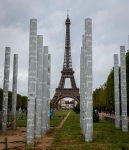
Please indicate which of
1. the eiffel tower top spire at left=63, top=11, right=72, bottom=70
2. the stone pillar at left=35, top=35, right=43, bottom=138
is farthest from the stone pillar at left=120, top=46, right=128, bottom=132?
the eiffel tower top spire at left=63, top=11, right=72, bottom=70

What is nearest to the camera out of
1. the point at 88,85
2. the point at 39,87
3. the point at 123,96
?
the point at 88,85

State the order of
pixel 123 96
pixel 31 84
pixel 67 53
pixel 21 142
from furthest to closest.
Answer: pixel 67 53 → pixel 123 96 → pixel 21 142 → pixel 31 84

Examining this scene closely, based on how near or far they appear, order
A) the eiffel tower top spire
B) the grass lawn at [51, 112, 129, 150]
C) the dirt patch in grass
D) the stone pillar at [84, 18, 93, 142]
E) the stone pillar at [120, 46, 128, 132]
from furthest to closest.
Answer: the eiffel tower top spire < the stone pillar at [120, 46, 128, 132] < the stone pillar at [84, 18, 93, 142] < the dirt patch in grass < the grass lawn at [51, 112, 129, 150]

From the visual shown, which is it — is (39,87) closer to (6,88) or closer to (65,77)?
(6,88)

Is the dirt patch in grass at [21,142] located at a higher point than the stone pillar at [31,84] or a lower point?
lower

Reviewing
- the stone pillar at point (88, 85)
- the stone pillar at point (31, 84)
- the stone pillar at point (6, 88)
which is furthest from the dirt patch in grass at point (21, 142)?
the stone pillar at point (6, 88)

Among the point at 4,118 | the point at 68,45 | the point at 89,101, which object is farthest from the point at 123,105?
the point at 68,45

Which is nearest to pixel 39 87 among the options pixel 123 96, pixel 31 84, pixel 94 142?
pixel 31 84

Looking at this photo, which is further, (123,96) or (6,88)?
(6,88)

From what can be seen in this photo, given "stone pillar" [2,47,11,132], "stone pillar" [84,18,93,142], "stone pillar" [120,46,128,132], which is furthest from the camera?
"stone pillar" [2,47,11,132]

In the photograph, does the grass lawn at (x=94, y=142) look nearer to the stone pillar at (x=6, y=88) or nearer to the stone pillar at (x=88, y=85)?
the stone pillar at (x=88, y=85)

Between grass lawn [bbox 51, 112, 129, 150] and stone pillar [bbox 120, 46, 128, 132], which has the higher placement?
stone pillar [bbox 120, 46, 128, 132]

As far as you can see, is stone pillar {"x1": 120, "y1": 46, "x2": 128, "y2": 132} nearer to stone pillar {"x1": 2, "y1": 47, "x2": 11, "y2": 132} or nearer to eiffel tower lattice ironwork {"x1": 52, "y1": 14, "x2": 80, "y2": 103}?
stone pillar {"x1": 2, "y1": 47, "x2": 11, "y2": 132}

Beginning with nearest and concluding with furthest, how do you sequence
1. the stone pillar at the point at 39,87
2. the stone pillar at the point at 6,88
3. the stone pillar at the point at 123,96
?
the stone pillar at the point at 39,87
the stone pillar at the point at 123,96
the stone pillar at the point at 6,88
